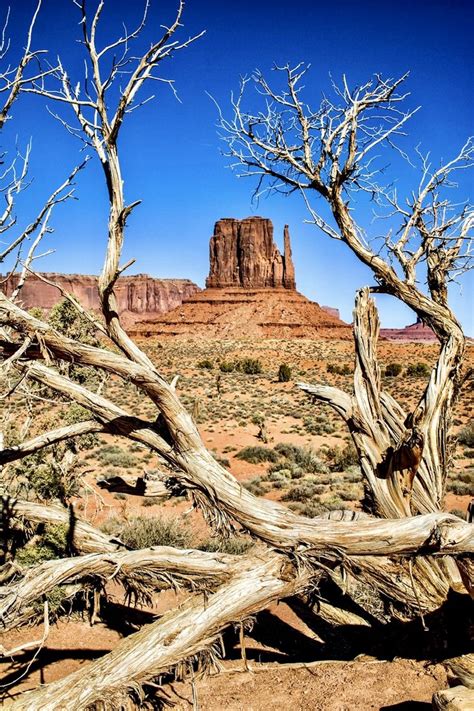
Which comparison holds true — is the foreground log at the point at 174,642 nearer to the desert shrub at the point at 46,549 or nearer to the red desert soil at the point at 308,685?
the red desert soil at the point at 308,685

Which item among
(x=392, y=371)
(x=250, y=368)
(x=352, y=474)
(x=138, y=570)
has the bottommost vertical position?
(x=352, y=474)

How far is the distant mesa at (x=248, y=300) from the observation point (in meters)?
79.8

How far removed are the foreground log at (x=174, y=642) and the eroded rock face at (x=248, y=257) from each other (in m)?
97.7

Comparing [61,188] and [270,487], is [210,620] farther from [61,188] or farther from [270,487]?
[270,487]

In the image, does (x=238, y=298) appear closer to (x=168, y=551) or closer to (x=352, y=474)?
(x=352, y=474)

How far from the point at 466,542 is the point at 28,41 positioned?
14.3 feet

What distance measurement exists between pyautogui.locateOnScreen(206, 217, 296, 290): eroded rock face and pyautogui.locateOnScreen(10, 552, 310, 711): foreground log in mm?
97673

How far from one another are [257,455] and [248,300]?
7737 centimetres

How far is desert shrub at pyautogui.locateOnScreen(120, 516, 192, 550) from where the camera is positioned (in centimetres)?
743

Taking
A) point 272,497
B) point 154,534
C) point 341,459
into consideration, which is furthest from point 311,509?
point 341,459

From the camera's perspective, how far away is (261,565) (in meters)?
3.79

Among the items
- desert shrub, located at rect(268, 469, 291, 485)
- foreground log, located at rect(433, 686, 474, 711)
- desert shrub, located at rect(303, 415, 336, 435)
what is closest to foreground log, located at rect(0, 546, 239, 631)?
foreground log, located at rect(433, 686, 474, 711)

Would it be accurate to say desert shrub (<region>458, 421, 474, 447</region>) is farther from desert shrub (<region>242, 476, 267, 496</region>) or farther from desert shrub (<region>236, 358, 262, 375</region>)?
desert shrub (<region>236, 358, 262, 375</region>)

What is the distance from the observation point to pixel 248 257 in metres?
104
